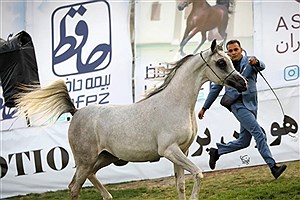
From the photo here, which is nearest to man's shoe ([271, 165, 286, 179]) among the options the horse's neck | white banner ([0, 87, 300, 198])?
white banner ([0, 87, 300, 198])

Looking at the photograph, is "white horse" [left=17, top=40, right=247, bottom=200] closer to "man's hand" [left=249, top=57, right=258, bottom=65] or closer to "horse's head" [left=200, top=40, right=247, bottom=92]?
"horse's head" [left=200, top=40, right=247, bottom=92]

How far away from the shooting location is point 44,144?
29.7 feet

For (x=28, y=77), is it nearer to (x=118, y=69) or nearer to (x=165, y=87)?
(x=118, y=69)

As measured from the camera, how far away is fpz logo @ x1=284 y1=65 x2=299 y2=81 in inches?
337

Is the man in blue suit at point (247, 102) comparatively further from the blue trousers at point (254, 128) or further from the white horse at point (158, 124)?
the white horse at point (158, 124)

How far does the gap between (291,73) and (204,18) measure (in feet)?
3.94

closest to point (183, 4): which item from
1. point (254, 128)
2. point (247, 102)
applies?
point (247, 102)

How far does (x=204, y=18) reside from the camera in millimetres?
8852

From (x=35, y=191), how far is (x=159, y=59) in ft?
7.19

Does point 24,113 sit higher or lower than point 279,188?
higher

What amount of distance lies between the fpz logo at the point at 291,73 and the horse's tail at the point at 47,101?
8.96ft

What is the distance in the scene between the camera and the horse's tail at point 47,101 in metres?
7.04

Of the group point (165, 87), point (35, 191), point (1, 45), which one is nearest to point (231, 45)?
point (165, 87)

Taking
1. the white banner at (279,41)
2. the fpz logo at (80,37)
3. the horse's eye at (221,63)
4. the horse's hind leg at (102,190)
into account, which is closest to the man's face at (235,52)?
the horse's eye at (221,63)
